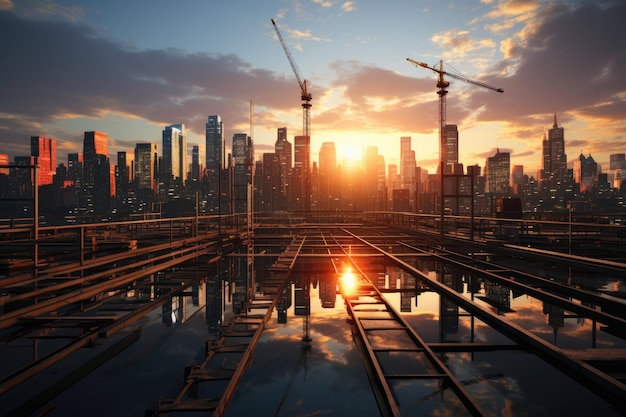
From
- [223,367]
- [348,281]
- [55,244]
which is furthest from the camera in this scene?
[55,244]

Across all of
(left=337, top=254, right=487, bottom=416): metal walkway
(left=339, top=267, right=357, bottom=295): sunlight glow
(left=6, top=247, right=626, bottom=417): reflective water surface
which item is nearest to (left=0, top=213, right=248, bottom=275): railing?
(left=6, top=247, right=626, bottom=417): reflective water surface

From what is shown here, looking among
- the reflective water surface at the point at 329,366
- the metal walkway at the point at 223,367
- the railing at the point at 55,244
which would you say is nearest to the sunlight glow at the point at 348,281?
the reflective water surface at the point at 329,366

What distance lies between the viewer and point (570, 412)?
4.94m

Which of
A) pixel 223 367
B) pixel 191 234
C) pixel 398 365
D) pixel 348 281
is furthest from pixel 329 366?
pixel 191 234

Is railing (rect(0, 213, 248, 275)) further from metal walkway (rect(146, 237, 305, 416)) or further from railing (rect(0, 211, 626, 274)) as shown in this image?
metal walkway (rect(146, 237, 305, 416))

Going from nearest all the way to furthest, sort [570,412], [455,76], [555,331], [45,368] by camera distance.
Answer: [570,412] < [45,368] < [555,331] < [455,76]

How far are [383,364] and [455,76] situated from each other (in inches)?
6861

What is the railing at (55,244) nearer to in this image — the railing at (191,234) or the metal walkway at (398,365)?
the railing at (191,234)

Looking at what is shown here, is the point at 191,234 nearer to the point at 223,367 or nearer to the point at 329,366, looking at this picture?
the point at 223,367

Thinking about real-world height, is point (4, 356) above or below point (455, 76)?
below

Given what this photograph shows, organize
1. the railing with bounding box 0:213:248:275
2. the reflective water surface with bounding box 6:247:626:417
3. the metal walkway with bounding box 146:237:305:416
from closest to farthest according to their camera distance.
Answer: the metal walkway with bounding box 146:237:305:416, the reflective water surface with bounding box 6:247:626:417, the railing with bounding box 0:213:248:275

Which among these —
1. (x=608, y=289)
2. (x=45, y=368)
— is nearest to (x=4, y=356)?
(x=45, y=368)

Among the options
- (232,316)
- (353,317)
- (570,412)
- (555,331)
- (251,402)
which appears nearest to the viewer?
(570,412)

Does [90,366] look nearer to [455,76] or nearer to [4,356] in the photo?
[4,356]
